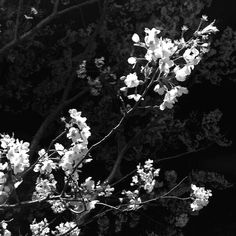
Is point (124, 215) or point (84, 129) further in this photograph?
point (124, 215)

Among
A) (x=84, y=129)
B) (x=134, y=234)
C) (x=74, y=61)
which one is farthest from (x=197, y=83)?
(x=84, y=129)

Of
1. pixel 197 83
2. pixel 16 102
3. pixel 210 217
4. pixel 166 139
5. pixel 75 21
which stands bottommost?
pixel 210 217

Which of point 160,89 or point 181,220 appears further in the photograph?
point 181,220

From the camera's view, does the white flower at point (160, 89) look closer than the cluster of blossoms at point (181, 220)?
Yes

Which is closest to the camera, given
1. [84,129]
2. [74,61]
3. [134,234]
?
[84,129]

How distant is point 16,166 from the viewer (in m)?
3.47

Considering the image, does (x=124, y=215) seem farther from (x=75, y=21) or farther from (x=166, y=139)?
(x=75, y=21)

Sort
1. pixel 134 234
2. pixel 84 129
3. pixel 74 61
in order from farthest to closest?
pixel 134 234
pixel 74 61
pixel 84 129

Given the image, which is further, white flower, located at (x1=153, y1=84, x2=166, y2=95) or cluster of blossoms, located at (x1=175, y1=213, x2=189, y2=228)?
cluster of blossoms, located at (x1=175, y1=213, x2=189, y2=228)

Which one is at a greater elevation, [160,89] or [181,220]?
[181,220]

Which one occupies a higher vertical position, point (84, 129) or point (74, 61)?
point (74, 61)

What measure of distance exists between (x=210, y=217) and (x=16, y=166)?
23.6 feet

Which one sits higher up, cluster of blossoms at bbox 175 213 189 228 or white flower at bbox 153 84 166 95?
cluster of blossoms at bbox 175 213 189 228

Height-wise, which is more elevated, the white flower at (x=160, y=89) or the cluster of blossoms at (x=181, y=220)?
the cluster of blossoms at (x=181, y=220)
